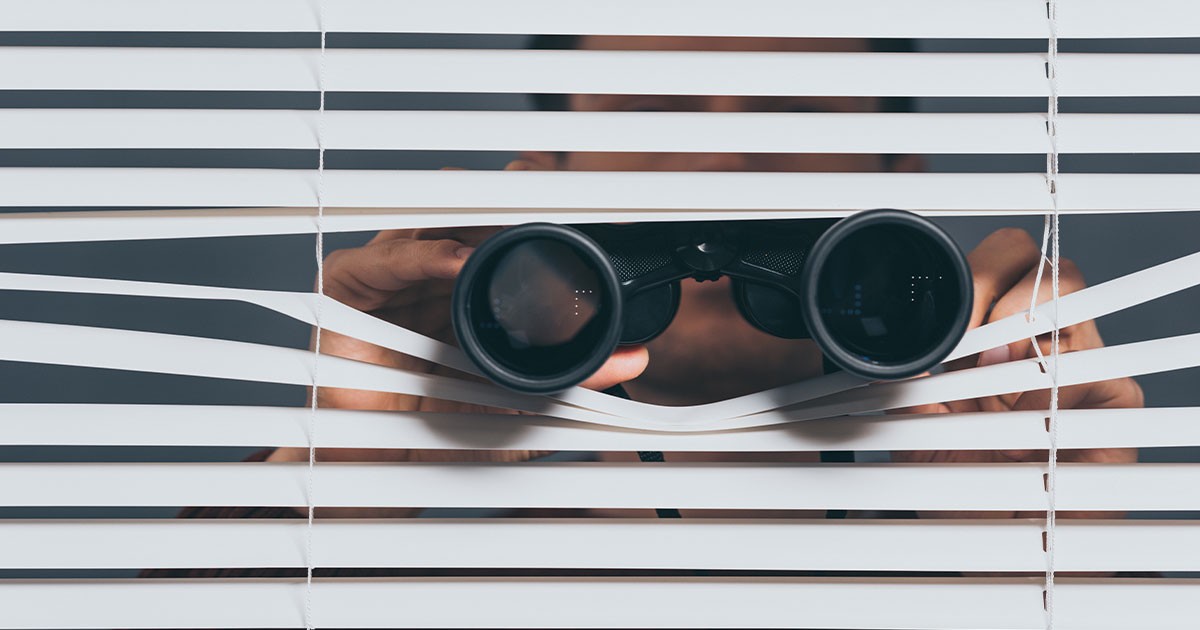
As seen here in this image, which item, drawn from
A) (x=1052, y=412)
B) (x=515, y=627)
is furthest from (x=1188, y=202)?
(x=515, y=627)

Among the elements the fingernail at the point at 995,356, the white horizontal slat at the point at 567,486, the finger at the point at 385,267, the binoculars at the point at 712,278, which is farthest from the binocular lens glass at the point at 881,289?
the finger at the point at 385,267

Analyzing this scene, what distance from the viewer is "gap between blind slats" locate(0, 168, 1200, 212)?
23.4 inches

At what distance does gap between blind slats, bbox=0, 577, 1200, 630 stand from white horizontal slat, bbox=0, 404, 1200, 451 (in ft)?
0.36

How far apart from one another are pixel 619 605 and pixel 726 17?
1.50ft

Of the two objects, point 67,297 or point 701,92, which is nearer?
point 701,92

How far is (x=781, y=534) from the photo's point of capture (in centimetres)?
61

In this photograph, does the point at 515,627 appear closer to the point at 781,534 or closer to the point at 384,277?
the point at 781,534

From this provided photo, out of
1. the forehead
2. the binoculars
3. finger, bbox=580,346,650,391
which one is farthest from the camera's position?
the forehead

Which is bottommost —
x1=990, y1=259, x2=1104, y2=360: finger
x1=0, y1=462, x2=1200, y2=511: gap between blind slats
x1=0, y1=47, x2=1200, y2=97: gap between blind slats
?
x1=0, y1=462, x2=1200, y2=511: gap between blind slats

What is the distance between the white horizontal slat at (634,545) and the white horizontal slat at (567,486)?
2 centimetres

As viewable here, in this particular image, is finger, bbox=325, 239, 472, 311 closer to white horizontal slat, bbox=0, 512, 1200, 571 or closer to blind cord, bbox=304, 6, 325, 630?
blind cord, bbox=304, 6, 325, 630

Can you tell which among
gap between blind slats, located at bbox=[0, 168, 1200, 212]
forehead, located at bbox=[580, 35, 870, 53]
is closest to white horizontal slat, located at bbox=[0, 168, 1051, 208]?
gap between blind slats, located at bbox=[0, 168, 1200, 212]

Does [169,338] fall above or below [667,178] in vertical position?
below

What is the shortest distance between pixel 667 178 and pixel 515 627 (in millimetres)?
360
